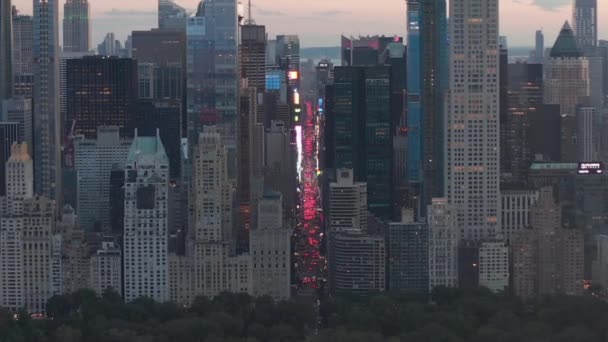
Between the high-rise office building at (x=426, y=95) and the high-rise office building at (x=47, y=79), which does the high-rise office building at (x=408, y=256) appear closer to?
the high-rise office building at (x=426, y=95)

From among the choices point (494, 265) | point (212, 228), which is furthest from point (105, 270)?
point (494, 265)

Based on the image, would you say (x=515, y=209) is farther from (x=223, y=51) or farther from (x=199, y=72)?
(x=199, y=72)

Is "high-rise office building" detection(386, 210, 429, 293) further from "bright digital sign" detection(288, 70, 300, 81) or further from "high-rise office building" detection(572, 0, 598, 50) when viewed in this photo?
"bright digital sign" detection(288, 70, 300, 81)

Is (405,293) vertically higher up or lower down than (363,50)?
lower down

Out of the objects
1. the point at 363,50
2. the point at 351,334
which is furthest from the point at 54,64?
the point at 351,334

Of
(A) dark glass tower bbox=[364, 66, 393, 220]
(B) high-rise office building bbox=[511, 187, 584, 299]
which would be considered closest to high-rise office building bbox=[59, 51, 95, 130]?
(A) dark glass tower bbox=[364, 66, 393, 220]

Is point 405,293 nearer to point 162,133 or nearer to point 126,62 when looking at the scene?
point 162,133

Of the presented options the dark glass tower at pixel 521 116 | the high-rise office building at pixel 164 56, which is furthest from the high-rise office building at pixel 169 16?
→ the dark glass tower at pixel 521 116
